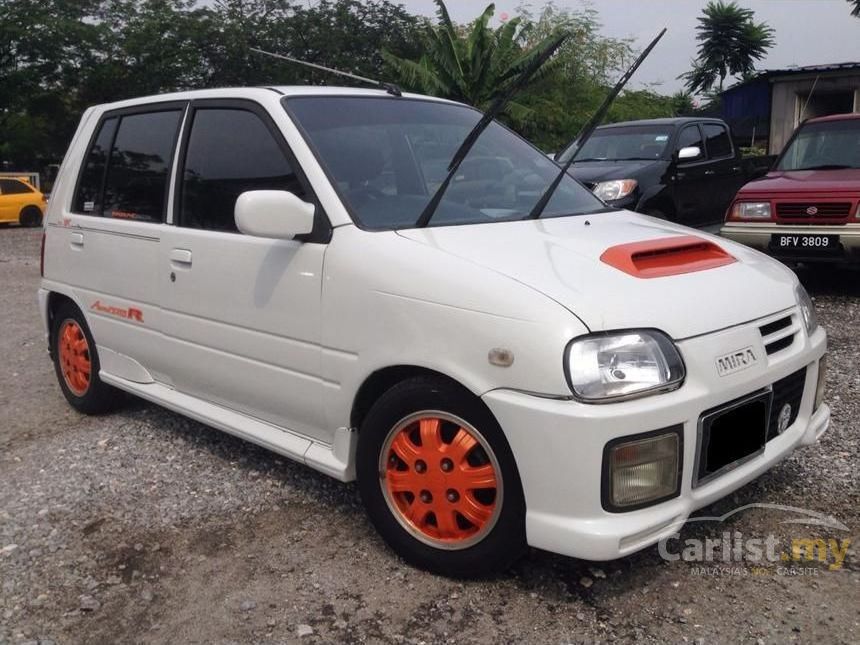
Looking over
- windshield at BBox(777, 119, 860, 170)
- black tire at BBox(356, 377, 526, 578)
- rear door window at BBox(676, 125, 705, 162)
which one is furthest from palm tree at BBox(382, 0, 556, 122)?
black tire at BBox(356, 377, 526, 578)

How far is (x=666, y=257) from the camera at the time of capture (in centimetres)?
306

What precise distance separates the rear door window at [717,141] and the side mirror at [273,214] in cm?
819

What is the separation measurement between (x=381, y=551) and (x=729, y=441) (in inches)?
54.0

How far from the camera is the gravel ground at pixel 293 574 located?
8.95ft

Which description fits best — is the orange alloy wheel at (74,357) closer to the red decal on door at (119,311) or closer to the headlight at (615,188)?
the red decal on door at (119,311)

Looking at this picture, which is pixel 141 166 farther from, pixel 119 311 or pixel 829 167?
pixel 829 167

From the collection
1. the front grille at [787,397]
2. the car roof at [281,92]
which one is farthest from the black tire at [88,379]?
the front grille at [787,397]

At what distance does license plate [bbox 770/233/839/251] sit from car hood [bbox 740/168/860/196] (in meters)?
0.42

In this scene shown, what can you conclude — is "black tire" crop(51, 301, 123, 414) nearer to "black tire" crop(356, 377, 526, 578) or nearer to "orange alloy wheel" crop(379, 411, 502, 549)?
"black tire" crop(356, 377, 526, 578)

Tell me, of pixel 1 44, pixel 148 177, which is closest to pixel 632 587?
pixel 148 177

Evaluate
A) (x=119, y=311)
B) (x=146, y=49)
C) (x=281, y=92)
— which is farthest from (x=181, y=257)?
(x=146, y=49)

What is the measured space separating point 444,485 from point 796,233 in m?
5.97

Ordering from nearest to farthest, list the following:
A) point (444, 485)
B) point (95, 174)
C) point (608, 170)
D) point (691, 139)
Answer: point (444, 485) → point (95, 174) → point (608, 170) → point (691, 139)

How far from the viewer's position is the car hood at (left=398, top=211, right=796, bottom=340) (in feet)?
8.69
